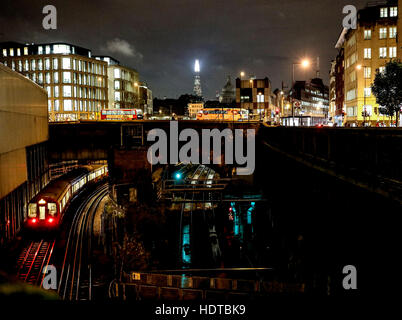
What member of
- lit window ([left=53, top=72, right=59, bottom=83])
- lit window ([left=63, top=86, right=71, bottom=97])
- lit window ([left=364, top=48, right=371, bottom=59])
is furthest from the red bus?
lit window ([left=53, top=72, right=59, bottom=83])

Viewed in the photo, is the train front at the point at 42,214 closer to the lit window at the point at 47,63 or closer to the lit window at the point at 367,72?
the lit window at the point at 367,72

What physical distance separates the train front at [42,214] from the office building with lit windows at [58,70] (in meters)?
70.3

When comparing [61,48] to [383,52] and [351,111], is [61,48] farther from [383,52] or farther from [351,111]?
[383,52]

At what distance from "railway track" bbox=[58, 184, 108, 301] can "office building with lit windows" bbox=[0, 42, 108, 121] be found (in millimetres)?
65536

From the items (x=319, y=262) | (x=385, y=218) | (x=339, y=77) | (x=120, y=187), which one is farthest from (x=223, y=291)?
(x=339, y=77)

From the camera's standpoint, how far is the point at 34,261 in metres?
21.3

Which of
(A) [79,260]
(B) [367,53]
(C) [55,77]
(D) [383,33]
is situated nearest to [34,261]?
(A) [79,260]

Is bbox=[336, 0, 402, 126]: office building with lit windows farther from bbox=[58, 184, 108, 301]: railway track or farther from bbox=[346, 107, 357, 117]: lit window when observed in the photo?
bbox=[58, 184, 108, 301]: railway track

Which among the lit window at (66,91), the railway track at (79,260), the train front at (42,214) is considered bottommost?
the railway track at (79,260)

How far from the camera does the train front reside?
24.8 metres

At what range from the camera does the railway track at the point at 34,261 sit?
1919cm

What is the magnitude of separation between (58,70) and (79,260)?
274ft

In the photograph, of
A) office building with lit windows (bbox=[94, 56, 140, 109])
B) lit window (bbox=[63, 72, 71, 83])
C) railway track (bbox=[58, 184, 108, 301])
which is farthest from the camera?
office building with lit windows (bbox=[94, 56, 140, 109])

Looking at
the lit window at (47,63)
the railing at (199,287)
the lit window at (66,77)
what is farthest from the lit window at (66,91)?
→ the railing at (199,287)
